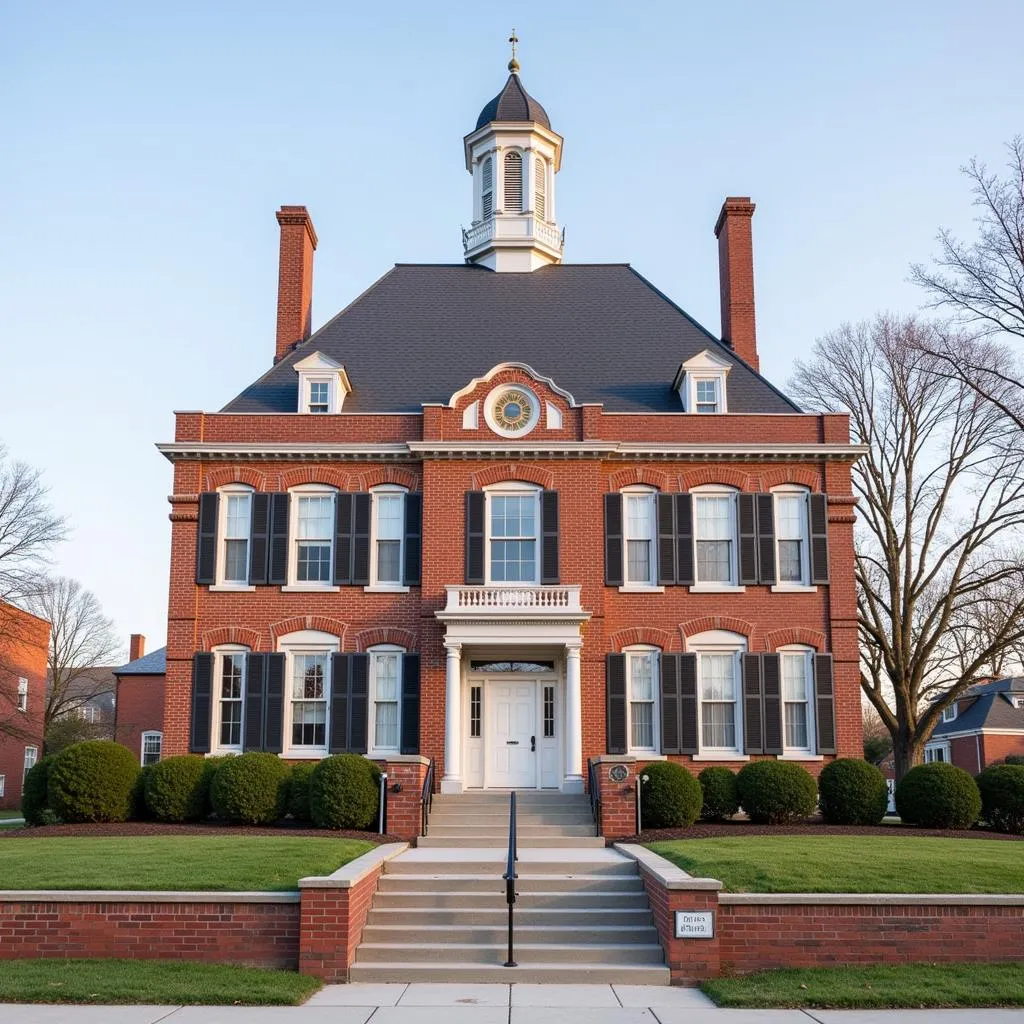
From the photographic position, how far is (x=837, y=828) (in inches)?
774

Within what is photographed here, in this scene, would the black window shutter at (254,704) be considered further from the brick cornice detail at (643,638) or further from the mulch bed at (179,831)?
the brick cornice detail at (643,638)

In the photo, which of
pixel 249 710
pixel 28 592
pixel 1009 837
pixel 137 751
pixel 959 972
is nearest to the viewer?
pixel 959 972

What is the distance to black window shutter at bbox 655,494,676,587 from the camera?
24359 mm

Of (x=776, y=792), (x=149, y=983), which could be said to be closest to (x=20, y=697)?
(x=776, y=792)

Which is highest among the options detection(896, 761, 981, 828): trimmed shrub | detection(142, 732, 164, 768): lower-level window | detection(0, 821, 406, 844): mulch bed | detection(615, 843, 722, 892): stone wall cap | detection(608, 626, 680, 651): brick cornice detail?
detection(608, 626, 680, 651): brick cornice detail

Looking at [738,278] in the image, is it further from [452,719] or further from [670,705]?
[452,719]

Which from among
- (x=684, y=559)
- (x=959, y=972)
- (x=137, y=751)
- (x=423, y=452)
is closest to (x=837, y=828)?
(x=684, y=559)

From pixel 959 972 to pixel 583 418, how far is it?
49.5ft

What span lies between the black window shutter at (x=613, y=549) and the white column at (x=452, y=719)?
3542mm

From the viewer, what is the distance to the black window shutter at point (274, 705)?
77.9ft

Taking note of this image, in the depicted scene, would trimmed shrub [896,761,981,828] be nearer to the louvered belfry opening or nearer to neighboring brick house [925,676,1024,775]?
the louvered belfry opening

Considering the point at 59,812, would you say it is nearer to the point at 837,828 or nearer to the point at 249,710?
the point at 249,710

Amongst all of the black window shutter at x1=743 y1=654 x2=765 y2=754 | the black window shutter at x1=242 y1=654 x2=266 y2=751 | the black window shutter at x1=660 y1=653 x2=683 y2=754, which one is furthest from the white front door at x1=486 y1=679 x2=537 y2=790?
the black window shutter at x1=242 y1=654 x2=266 y2=751

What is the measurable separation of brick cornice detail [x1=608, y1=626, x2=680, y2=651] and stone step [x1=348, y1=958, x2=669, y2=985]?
12.6 metres
